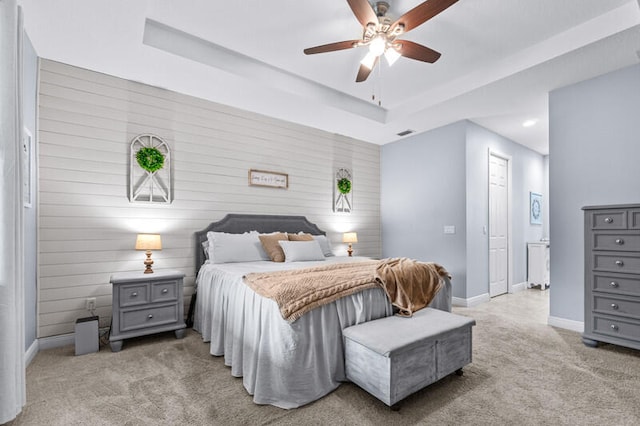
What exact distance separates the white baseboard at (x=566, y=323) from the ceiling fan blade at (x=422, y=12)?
137 inches

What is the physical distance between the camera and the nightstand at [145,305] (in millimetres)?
2844

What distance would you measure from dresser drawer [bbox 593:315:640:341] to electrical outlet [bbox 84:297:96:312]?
4.87 m

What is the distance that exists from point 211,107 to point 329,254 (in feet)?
8.33

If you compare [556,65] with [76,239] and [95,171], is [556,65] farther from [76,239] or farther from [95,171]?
[76,239]

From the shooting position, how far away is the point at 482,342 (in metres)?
3.04

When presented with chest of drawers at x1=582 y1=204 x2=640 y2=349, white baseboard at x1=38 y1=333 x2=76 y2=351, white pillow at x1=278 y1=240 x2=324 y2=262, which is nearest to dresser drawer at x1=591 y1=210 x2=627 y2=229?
chest of drawers at x1=582 y1=204 x2=640 y2=349

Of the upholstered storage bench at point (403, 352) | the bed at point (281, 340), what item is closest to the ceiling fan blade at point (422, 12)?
the bed at point (281, 340)

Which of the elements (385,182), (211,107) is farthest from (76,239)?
(385,182)

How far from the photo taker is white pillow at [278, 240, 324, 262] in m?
3.69

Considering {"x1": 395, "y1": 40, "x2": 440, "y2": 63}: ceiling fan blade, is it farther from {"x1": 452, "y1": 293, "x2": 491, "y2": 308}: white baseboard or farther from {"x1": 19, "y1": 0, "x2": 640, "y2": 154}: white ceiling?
{"x1": 452, "y1": 293, "x2": 491, "y2": 308}: white baseboard

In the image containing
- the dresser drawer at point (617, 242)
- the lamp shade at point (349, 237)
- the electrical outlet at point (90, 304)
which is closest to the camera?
the dresser drawer at point (617, 242)

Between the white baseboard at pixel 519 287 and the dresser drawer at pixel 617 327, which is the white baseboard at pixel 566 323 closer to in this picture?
the dresser drawer at pixel 617 327

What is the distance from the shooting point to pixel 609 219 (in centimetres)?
282

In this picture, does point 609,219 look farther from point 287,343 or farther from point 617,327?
point 287,343
